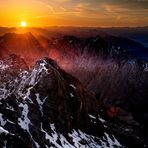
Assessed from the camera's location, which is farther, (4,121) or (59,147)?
(59,147)

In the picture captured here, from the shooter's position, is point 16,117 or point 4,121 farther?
point 16,117

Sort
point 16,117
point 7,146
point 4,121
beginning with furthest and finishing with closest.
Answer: point 16,117, point 4,121, point 7,146

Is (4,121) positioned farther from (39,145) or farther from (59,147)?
(59,147)

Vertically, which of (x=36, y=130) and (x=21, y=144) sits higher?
(x=21, y=144)

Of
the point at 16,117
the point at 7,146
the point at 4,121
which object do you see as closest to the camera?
the point at 7,146

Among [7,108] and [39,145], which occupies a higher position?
[7,108]

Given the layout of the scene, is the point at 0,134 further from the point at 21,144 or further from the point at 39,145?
the point at 39,145

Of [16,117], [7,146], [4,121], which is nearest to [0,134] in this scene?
[7,146]

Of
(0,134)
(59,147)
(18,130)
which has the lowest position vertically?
(59,147)
